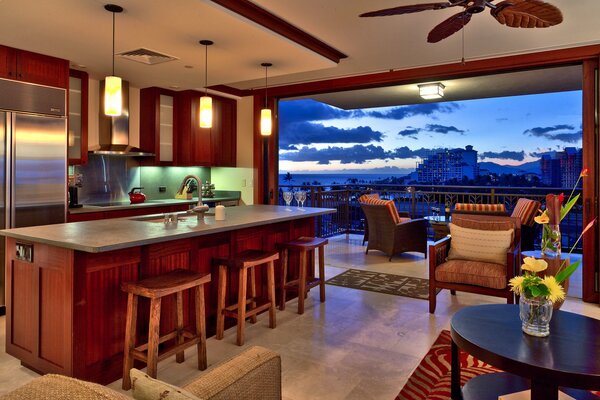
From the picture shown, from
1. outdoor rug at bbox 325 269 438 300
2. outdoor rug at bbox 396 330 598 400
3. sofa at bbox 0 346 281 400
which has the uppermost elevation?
sofa at bbox 0 346 281 400

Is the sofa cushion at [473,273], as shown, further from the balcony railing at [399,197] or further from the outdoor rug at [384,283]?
the balcony railing at [399,197]

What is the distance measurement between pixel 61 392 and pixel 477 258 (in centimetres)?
380

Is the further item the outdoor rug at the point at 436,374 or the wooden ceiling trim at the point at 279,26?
the wooden ceiling trim at the point at 279,26

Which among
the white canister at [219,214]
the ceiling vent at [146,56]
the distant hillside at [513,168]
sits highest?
the ceiling vent at [146,56]

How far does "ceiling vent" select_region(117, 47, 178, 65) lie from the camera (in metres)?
3.95

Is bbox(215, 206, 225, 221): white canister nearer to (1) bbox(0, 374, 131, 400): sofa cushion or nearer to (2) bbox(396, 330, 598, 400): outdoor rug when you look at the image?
(2) bbox(396, 330, 598, 400): outdoor rug

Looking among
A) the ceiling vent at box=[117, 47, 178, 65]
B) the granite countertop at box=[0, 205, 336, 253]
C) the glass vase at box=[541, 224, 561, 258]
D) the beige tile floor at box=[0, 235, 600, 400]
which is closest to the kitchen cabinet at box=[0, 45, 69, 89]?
the ceiling vent at box=[117, 47, 178, 65]

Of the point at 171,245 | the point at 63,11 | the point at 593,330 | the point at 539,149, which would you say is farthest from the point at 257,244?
the point at 539,149

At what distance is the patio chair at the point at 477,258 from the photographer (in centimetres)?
360

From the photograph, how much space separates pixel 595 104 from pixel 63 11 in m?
4.75

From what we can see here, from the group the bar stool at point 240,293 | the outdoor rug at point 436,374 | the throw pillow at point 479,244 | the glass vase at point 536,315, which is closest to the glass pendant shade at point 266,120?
the bar stool at point 240,293

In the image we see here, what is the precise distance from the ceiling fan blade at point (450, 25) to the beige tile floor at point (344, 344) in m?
2.25

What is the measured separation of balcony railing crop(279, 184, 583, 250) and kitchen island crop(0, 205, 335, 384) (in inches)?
192

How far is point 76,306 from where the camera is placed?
243 centimetres
